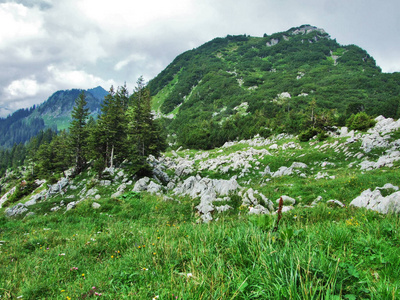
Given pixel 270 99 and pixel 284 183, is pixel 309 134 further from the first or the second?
pixel 270 99

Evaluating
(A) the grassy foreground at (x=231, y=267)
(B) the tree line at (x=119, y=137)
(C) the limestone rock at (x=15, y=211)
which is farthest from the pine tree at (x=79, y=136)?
(A) the grassy foreground at (x=231, y=267)

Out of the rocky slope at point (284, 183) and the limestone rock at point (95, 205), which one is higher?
the rocky slope at point (284, 183)

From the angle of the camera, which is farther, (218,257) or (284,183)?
(284,183)

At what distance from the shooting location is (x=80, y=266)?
4398 millimetres

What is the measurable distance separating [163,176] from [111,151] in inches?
402

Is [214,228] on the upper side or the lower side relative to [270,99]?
lower

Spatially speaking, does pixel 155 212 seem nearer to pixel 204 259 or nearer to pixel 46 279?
pixel 46 279

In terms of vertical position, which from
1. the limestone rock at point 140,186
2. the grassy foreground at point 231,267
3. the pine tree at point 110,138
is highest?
the pine tree at point 110,138

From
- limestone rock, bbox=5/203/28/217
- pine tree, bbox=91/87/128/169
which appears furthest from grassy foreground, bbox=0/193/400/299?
pine tree, bbox=91/87/128/169

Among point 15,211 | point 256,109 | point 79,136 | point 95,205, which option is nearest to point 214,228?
point 95,205

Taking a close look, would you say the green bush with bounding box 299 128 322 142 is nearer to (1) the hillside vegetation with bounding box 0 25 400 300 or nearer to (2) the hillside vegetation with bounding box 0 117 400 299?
(1) the hillside vegetation with bounding box 0 25 400 300

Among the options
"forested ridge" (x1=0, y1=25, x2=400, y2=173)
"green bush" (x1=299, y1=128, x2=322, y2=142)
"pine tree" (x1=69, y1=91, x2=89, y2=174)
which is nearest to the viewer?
"green bush" (x1=299, y1=128, x2=322, y2=142)

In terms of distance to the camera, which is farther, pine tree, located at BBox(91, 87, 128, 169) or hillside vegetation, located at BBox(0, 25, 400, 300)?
pine tree, located at BBox(91, 87, 128, 169)

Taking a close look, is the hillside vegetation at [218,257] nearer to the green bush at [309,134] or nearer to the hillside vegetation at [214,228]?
the hillside vegetation at [214,228]
